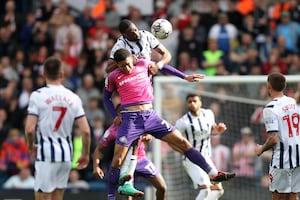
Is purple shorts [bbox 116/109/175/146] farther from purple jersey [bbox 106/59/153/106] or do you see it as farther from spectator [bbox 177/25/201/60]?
spectator [bbox 177/25/201/60]

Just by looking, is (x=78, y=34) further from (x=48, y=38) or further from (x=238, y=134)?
(x=238, y=134)

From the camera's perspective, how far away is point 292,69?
19.1 m

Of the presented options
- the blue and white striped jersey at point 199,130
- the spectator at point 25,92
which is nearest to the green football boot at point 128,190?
the blue and white striped jersey at point 199,130

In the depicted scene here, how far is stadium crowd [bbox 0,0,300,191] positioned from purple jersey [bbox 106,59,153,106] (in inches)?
236

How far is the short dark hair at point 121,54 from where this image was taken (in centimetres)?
1202

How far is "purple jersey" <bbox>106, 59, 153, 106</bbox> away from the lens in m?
12.1

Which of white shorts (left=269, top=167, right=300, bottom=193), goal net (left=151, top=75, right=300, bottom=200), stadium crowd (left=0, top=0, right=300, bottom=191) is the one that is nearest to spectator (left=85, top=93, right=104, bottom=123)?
stadium crowd (left=0, top=0, right=300, bottom=191)

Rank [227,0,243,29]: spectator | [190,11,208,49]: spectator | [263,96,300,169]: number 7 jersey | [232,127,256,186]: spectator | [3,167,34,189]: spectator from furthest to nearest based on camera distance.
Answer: [227,0,243,29]: spectator
[190,11,208,49]: spectator
[3,167,34,189]: spectator
[232,127,256,186]: spectator
[263,96,300,169]: number 7 jersey

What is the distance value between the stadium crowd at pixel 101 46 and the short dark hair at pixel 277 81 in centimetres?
676

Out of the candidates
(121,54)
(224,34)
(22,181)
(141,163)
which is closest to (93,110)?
(22,181)

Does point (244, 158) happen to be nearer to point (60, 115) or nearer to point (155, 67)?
point (155, 67)

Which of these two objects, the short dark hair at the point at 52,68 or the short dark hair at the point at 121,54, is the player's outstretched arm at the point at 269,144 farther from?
the short dark hair at the point at 52,68

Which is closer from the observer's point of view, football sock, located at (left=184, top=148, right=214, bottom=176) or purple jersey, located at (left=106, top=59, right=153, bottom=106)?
purple jersey, located at (left=106, top=59, right=153, bottom=106)

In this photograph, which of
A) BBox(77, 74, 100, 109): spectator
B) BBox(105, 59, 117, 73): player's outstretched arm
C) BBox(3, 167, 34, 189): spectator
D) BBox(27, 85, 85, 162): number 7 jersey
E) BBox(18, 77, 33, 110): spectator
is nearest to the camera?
BBox(27, 85, 85, 162): number 7 jersey
